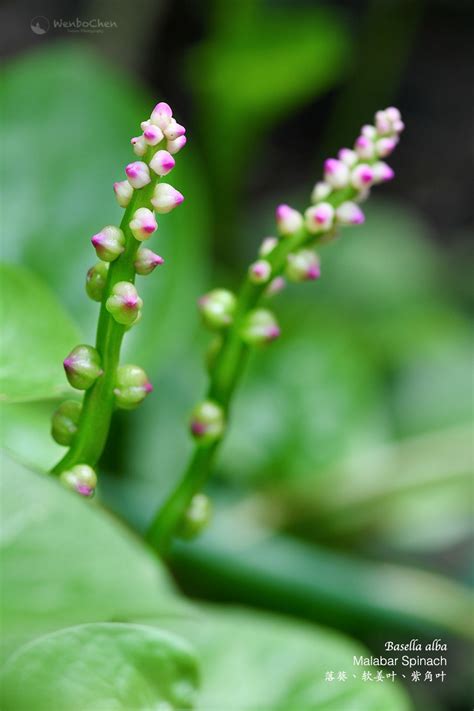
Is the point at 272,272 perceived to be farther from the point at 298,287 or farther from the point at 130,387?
the point at 298,287

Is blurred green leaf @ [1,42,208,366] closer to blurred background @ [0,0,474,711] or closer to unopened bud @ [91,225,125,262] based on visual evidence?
blurred background @ [0,0,474,711]

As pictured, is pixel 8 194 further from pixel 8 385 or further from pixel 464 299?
pixel 464 299

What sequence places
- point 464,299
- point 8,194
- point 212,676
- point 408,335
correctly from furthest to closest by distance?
point 464,299, point 408,335, point 8,194, point 212,676

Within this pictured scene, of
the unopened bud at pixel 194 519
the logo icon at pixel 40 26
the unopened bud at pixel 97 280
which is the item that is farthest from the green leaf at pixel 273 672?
the logo icon at pixel 40 26

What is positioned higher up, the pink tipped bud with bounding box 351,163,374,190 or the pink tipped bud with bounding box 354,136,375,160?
the pink tipped bud with bounding box 354,136,375,160

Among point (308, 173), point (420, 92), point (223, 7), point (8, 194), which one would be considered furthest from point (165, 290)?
point (420, 92)

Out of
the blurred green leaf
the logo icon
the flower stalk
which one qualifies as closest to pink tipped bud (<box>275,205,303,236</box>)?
the flower stalk
